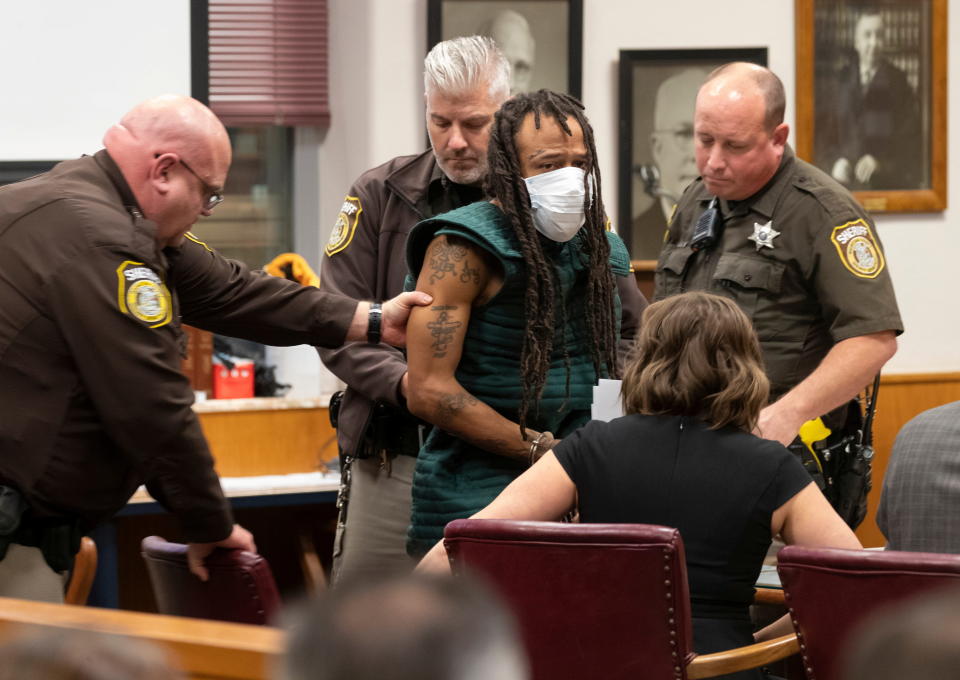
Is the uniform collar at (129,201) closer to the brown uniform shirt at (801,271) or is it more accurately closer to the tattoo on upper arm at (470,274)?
the tattoo on upper arm at (470,274)

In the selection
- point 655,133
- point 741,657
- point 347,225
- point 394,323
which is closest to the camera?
point 741,657

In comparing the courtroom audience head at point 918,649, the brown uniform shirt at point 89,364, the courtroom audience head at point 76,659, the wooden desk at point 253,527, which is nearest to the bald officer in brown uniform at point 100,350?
the brown uniform shirt at point 89,364

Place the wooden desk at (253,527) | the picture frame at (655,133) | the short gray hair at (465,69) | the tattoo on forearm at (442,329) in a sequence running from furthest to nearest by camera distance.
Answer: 1. the picture frame at (655,133)
2. the wooden desk at (253,527)
3. the short gray hair at (465,69)
4. the tattoo on forearm at (442,329)

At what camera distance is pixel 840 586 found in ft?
6.48

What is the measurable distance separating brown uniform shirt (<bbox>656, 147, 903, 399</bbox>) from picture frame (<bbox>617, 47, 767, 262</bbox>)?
157 cm

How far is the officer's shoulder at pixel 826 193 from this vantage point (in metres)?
3.18

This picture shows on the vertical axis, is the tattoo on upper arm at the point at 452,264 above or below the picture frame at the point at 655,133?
below

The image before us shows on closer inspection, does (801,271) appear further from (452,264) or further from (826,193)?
(452,264)

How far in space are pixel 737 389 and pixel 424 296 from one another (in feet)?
1.96

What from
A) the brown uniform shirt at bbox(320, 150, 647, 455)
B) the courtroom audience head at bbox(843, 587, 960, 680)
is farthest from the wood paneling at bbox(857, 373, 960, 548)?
the courtroom audience head at bbox(843, 587, 960, 680)

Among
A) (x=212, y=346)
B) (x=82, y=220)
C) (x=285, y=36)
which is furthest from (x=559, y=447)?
(x=285, y=36)

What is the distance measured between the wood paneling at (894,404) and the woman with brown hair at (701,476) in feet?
9.34

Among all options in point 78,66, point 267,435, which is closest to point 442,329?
point 267,435

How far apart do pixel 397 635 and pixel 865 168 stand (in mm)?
4726
